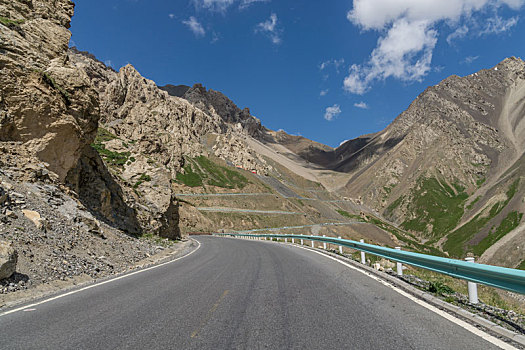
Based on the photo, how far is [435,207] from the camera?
15812 centimetres

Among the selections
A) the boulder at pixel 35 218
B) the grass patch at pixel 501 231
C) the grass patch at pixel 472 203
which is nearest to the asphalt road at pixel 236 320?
the boulder at pixel 35 218

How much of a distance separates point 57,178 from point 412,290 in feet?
55.1

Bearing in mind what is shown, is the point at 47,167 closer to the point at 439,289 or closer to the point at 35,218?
the point at 35,218

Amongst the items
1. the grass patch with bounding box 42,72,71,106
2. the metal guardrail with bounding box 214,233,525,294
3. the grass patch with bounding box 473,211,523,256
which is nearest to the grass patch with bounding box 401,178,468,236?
the grass patch with bounding box 473,211,523,256

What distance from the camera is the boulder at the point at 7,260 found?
7688 millimetres

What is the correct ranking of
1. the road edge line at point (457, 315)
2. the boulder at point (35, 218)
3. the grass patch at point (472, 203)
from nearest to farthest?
the road edge line at point (457, 315), the boulder at point (35, 218), the grass patch at point (472, 203)

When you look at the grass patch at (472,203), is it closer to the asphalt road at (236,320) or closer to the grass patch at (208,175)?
the grass patch at (208,175)

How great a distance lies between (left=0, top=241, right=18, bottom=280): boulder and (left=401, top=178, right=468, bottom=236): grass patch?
15236 cm

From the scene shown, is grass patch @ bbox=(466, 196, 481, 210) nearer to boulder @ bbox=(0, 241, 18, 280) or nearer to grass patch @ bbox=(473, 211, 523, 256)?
grass patch @ bbox=(473, 211, 523, 256)

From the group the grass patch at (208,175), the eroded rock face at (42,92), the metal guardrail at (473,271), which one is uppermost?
the grass patch at (208,175)

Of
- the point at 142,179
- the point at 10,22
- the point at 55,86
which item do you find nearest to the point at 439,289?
the point at 55,86

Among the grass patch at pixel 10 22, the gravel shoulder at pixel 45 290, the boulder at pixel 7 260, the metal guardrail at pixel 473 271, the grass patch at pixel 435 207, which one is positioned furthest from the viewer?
the grass patch at pixel 435 207

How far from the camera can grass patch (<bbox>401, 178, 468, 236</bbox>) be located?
14238cm

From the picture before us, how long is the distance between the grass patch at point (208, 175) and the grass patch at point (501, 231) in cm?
8123
